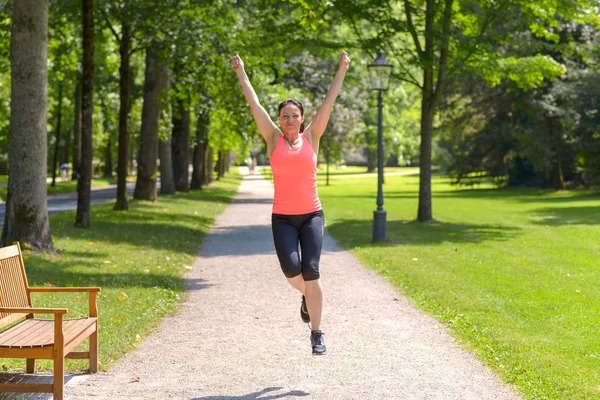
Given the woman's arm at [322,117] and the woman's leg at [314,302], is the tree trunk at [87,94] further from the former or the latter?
the woman's leg at [314,302]

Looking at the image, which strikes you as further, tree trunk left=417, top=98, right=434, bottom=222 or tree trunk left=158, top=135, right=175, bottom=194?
tree trunk left=158, top=135, right=175, bottom=194

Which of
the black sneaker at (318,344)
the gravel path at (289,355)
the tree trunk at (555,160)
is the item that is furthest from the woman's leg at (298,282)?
the tree trunk at (555,160)

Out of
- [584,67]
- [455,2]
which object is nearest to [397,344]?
[455,2]

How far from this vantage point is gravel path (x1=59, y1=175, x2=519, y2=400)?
22.1 ft

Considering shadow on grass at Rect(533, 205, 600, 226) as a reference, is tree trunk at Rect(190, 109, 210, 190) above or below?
above

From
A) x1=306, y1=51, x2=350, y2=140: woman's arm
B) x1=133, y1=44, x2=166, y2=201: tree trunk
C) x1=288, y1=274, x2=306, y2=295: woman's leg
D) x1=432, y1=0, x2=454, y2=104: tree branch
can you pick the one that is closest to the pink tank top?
x1=306, y1=51, x2=350, y2=140: woman's arm

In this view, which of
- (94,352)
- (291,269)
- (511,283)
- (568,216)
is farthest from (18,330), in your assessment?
(568,216)

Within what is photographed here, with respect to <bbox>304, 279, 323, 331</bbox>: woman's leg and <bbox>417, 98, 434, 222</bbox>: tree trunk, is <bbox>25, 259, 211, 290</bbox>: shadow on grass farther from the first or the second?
<bbox>417, 98, 434, 222</bbox>: tree trunk

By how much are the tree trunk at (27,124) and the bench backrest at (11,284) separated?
7.07 meters

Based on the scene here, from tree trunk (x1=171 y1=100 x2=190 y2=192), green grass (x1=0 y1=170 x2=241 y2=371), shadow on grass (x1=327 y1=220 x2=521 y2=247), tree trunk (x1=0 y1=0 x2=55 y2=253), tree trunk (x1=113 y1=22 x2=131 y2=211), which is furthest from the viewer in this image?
tree trunk (x1=171 y1=100 x2=190 y2=192)

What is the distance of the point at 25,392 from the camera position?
249 inches

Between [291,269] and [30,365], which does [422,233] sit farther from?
[30,365]

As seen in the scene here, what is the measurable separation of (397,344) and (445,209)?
27.8 meters

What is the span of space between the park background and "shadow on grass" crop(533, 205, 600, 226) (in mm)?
184
